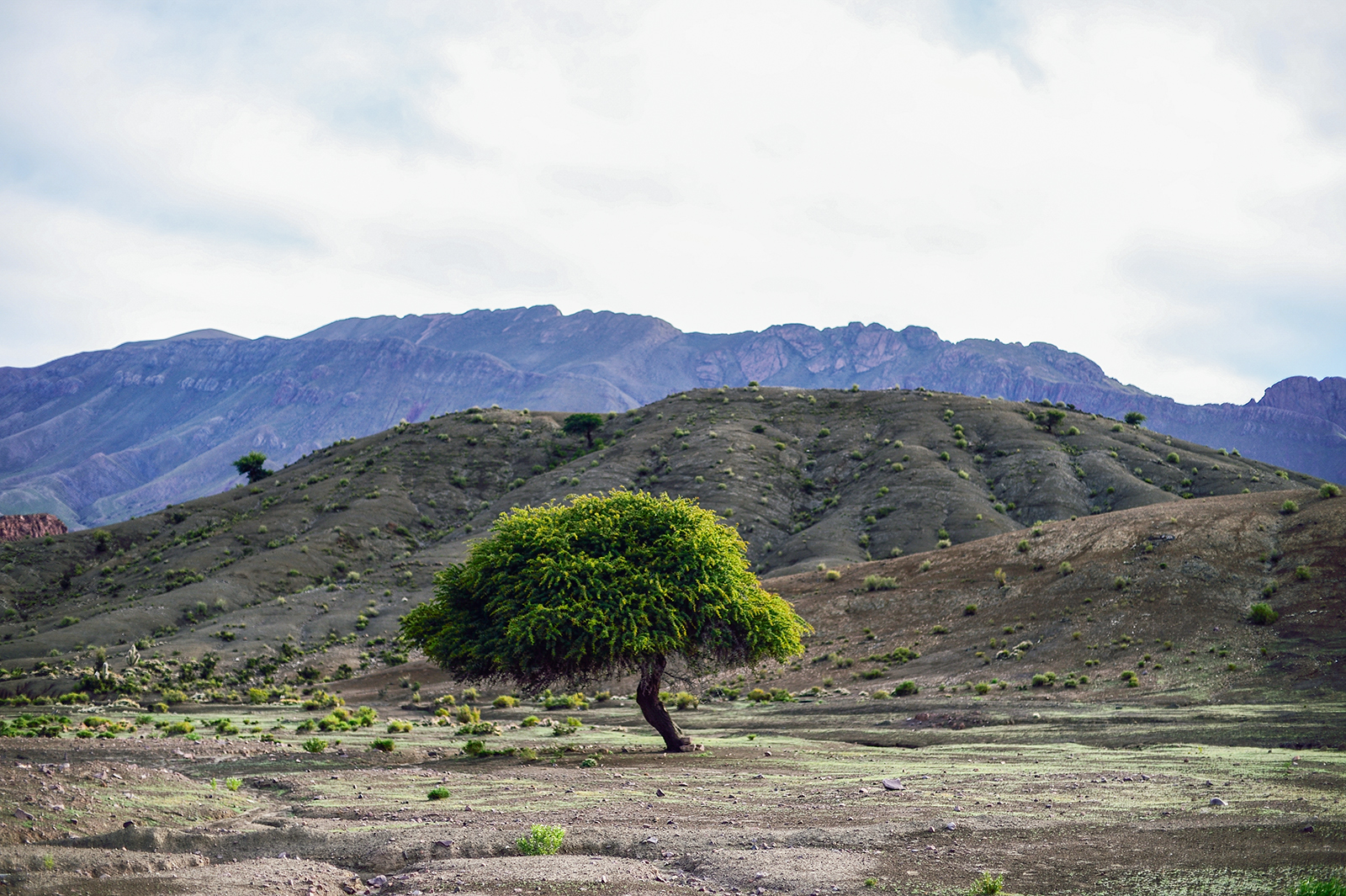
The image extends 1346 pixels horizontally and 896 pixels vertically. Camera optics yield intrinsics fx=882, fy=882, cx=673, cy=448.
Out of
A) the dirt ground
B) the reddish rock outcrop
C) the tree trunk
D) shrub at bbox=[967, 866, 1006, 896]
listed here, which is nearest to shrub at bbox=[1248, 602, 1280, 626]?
the dirt ground

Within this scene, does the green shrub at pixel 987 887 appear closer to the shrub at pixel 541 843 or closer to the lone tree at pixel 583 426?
the shrub at pixel 541 843

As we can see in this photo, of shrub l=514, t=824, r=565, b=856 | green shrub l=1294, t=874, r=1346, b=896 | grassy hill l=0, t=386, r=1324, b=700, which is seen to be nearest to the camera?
green shrub l=1294, t=874, r=1346, b=896

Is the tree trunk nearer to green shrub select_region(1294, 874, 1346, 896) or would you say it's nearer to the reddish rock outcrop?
green shrub select_region(1294, 874, 1346, 896)

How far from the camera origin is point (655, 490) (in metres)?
98.1

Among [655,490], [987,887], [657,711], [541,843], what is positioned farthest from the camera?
[655,490]

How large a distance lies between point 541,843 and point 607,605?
13589mm

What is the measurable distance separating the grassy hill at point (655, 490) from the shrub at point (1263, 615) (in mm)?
2296

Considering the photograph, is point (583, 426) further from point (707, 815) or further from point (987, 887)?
point (987, 887)

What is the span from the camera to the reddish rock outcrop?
567 feet

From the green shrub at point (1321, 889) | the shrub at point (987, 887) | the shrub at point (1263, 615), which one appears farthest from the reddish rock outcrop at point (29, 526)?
the green shrub at point (1321, 889)

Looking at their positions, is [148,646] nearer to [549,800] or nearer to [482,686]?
[482,686]

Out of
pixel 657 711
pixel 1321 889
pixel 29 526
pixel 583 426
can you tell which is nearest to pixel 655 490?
pixel 583 426

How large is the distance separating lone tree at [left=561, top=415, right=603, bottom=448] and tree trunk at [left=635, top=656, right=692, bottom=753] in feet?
320

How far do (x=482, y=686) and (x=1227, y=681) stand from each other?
139ft
